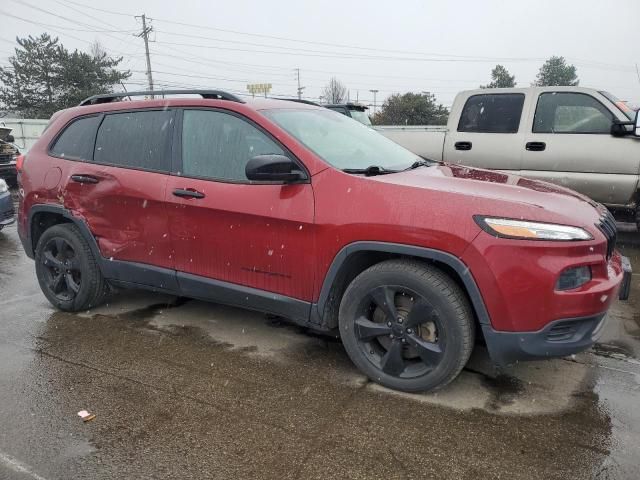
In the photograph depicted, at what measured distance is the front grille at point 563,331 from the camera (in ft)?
8.73

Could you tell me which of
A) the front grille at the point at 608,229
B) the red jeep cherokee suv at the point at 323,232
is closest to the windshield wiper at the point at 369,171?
the red jeep cherokee suv at the point at 323,232

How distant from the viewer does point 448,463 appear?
2455mm

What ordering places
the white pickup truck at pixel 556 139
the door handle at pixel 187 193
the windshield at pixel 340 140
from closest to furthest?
the windshield at pixel 340 140
the door handle at pixel 187 193
the white pickup truck at pixel 556 139

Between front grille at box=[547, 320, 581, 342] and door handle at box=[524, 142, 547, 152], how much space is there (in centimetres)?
414

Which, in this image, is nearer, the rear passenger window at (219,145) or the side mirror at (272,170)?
the side mirror at (272,170)

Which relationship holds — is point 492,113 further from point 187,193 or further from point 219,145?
point 187,193

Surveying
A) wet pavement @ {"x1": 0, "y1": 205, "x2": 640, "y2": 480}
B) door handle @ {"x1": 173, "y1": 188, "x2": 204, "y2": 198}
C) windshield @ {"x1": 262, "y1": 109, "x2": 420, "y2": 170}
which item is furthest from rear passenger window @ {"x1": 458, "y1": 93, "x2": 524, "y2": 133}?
door handle @ {"x1": 173, "y1": 188, "x2": 204, "y2": 198}

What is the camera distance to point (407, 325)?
9.59ft

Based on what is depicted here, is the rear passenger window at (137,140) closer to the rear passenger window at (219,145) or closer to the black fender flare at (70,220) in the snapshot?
the rear passenger window at (219,145)

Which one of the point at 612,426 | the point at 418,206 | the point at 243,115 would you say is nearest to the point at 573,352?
the point at 612,426

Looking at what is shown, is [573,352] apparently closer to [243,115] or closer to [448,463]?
[448,463]

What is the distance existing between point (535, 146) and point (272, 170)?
4.44 metres

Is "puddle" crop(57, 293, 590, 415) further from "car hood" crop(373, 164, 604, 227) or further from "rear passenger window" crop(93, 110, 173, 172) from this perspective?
"rear passenger window" crop(93, 110, 173, 172)

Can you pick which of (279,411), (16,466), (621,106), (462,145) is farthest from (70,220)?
(621,106)
